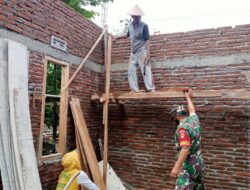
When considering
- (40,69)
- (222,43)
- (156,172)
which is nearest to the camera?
(40,69)

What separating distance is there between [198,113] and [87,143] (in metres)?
2.51

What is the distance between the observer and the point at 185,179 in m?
4.09

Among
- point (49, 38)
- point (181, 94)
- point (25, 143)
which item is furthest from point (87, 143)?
point (49, 38)

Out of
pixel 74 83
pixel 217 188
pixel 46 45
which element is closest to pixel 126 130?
pixel 74 83

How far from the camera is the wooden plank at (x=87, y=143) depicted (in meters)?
5.16

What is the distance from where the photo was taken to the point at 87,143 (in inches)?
216

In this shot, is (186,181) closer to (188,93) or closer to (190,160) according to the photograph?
(190,160)

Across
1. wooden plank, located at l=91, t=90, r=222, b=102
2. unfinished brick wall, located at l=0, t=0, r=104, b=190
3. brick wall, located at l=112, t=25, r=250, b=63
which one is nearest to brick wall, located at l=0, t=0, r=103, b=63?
unfinished brick wall, located at l=0, t=0, r=104, b=190

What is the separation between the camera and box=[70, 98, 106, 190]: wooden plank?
Result: 5164 millimetres

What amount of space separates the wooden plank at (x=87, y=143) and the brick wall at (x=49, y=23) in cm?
125

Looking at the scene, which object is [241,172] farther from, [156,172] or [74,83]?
[74,83]

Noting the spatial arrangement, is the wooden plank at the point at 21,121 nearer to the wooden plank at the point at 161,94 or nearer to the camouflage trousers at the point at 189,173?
the wooden plank at the point at 161,94

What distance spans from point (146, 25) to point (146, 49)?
0.52m

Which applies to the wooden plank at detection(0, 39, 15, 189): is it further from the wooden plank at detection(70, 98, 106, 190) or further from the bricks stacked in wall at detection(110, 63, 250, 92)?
the bricks stacked in wall at detection(110, 63, 250, 92)
